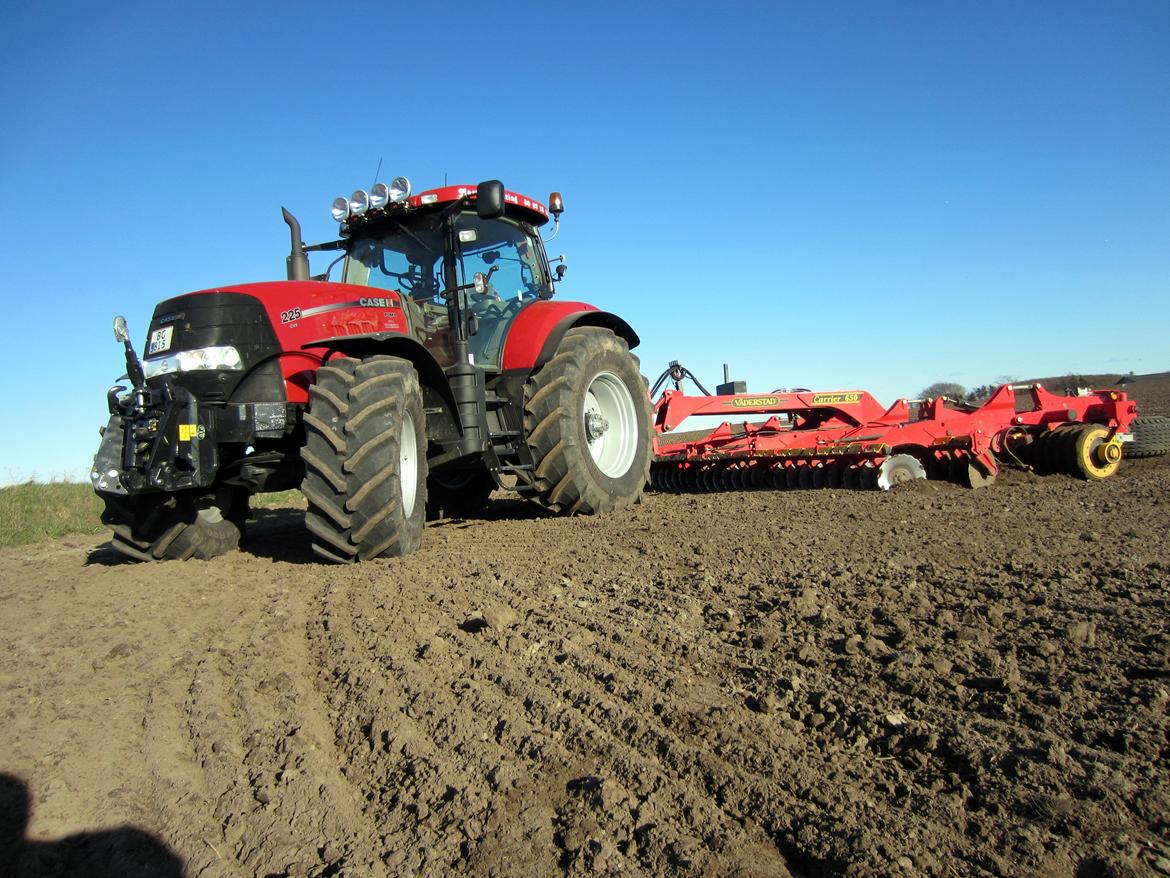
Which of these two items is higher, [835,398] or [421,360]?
[421,360]

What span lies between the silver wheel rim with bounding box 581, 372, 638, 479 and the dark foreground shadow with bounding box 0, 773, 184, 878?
4961 mm

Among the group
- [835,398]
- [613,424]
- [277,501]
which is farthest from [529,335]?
[277,501]

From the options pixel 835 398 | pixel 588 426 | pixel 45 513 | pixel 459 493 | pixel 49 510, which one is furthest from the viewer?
pixel 49 510

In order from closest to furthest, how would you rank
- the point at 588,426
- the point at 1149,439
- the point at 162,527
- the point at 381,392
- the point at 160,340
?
the point at 381,392 → the point at 160,340 → the point at 162,527 → the point at 588,426 → the point at 1149,439

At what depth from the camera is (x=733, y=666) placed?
251 cm

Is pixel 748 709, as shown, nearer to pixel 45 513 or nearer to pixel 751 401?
pixel 751 401

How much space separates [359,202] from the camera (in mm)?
5785

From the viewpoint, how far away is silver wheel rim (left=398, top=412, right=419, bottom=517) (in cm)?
496

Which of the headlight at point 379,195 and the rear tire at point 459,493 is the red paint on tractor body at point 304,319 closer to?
the headlight at point 379,195

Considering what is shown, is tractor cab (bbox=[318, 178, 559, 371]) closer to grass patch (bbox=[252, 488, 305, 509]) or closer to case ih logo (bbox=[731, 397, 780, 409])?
case ih logo (bbox=[731, 397, 780, 409])

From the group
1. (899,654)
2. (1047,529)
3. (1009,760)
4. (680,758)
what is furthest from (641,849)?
(1047,529)

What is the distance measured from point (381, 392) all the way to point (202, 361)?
43.6 inches

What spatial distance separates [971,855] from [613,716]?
96 centimetres

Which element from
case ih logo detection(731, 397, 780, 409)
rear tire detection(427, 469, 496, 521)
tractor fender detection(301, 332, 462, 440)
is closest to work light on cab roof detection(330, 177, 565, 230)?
tractor fender detection(301, 332, 462, 440)
